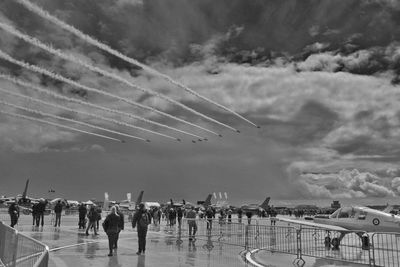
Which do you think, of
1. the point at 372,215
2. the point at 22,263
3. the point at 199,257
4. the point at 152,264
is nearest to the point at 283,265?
the point at 199,257

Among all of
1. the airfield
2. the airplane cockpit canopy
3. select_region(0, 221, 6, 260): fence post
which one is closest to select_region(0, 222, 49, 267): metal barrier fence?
select_region(0, 221, 6, 260): fence post

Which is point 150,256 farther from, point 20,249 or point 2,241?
point 20,249

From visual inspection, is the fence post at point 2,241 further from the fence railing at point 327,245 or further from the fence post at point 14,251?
the fence railing at point 327,245

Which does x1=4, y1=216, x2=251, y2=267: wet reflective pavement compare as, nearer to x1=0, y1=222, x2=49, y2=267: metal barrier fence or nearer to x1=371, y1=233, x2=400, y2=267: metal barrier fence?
x1=0, y1=222, x2=49, y2=267: metal barrier fence

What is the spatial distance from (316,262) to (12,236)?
9388mm

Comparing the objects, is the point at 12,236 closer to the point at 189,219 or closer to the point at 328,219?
the point at 189,219

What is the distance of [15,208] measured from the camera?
24062 mm

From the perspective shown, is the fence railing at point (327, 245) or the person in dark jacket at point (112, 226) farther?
the person in dark jacket at point (112, 226)

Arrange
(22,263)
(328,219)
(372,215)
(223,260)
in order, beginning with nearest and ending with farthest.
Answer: (22,263) < (223,260) < (372,215) < (328,219)

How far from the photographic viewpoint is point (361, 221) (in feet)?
68.5

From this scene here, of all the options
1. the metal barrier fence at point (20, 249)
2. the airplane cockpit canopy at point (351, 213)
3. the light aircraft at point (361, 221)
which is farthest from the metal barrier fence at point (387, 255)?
the metal barrier fence at point (20, 249)

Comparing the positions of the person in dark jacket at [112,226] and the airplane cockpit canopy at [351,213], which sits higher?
the airplane cockpit canopy at [351,213]

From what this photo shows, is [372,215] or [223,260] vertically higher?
[372,215]

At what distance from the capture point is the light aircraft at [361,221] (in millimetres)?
20172
